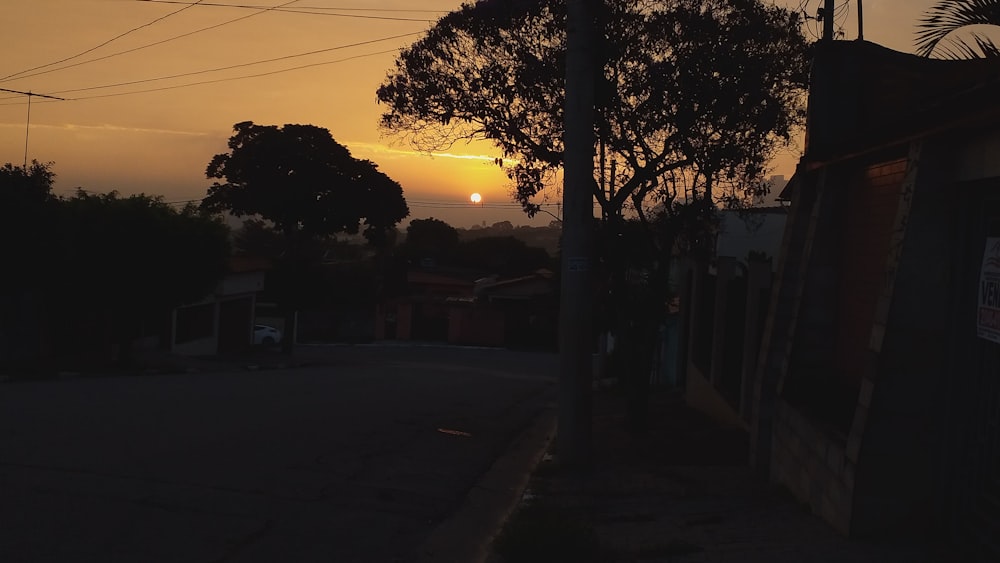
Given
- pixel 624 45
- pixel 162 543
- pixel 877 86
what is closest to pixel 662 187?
pixel 624 45

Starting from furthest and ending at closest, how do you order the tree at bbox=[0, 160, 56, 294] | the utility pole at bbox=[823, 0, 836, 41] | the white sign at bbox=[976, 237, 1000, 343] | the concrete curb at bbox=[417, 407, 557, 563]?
the tree at bbox=[0, 160, 56, 294] → the utility pole at bbox=[823, 0, 836, 41] → the concrete curb at bbox=[417, 407, 557, 563] → the white sign at bbox=[976, 237, 1000, 343]

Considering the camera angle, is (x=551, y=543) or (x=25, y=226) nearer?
(x=551, y=543)

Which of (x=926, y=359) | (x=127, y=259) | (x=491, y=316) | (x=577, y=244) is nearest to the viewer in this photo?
(x=926, y=359)

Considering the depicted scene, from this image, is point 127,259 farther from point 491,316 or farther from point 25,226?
point 491,316

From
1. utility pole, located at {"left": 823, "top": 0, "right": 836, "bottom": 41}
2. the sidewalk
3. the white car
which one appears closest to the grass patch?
the sidewalk

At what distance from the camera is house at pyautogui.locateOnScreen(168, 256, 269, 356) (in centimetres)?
3388

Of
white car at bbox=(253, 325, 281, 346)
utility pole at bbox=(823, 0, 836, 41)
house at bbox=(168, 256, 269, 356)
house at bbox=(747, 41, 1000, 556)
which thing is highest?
utility pole at bbox=(823, 0, 836, 41)

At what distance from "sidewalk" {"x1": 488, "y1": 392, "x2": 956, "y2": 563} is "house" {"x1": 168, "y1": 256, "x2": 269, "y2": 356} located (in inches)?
986

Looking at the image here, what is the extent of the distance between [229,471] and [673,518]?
4.42m

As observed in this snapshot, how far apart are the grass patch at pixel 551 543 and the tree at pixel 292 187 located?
34.9m

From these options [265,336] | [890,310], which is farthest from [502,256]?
[890,310]

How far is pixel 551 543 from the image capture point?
20.3ft

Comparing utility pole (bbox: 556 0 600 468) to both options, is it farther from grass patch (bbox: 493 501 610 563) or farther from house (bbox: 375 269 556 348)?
house (bbox: 375 269 556 348)

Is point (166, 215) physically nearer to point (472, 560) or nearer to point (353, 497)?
point (353, 497)
